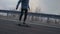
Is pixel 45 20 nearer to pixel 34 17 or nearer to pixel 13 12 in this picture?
pixel 34 17

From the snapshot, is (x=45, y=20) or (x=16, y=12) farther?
(x=16, y=12)

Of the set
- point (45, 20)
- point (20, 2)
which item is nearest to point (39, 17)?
point (45, 20)

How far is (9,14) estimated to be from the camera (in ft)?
63.4

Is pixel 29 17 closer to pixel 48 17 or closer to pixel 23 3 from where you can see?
pixel 48 17

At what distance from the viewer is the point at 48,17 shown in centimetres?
1617

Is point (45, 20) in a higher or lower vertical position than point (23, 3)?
lower

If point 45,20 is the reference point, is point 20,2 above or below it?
above

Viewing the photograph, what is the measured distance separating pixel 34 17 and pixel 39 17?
2.65ft

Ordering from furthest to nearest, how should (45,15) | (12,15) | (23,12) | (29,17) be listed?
(12,15), (29,17), (45,15), (23,12)

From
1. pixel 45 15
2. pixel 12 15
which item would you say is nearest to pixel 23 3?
pixel 45 15

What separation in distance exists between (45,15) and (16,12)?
2.90m

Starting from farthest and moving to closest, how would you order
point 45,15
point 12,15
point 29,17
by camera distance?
point 12,15
point 29,17
point 45,15

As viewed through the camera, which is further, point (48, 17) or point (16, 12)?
point (16, 12)

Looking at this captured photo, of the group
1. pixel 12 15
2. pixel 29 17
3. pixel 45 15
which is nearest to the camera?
pixel 45 15
